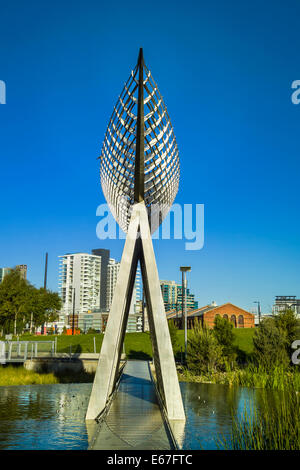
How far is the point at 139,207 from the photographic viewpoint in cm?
1123

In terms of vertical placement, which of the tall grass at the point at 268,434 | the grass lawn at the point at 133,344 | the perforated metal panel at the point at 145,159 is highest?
the perforated metal panel at the point at 145,159

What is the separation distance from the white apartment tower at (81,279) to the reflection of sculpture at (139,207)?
15538 centimetres

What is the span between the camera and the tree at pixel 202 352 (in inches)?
755

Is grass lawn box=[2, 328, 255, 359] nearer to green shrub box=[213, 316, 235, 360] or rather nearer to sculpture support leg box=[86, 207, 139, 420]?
green shrub box=[213, 316, 235, 360]

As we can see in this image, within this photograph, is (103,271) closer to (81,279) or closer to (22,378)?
(81,279)

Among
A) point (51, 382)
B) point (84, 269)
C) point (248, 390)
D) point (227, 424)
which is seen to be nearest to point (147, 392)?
point (248, 390)

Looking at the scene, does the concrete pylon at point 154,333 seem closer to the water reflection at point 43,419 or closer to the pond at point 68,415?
the pond at point 68,415

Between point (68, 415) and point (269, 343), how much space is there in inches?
499

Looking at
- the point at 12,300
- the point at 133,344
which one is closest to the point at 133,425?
the point at 133,344

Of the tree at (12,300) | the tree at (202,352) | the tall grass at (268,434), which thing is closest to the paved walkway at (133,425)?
the tall grass at (268,434)

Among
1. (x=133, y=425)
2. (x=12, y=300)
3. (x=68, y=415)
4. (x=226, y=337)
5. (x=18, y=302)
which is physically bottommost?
(x=68, y=415)

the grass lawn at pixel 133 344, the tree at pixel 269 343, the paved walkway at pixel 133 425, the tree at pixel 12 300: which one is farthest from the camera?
the tree at pixel 12 300

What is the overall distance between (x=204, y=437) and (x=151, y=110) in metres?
8.95

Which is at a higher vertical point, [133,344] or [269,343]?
[269,343]
